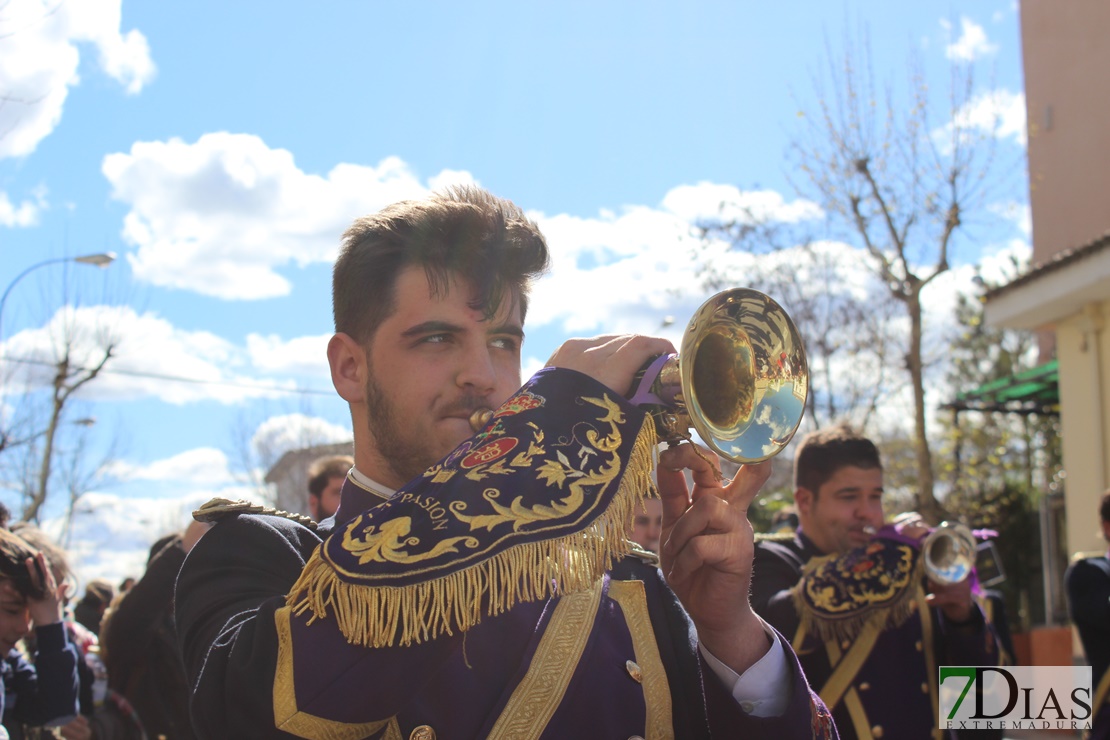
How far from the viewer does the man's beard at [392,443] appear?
213 centimetres

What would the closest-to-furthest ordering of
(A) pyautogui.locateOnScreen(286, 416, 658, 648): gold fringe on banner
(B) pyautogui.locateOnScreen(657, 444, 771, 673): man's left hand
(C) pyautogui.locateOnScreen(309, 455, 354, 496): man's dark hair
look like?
(A) pyautogui.locateOnScreen(286, 416, 658, 648): gold fringe on banner
(B) pyautogui.locateOnScreen(657, 444, 771, 673): man's left hand
(C) pyautogui.locateOnScreen(309, 455, 354, 496): man's dark hair

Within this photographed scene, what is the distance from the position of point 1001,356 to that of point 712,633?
2930 centimetres

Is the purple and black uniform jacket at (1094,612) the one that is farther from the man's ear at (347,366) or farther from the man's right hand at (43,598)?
the man's right hand at (43,598)

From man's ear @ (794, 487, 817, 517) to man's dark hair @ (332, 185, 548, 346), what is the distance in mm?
2760

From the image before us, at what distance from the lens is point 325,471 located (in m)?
5.65

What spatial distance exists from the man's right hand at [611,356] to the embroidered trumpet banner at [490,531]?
0.07 m

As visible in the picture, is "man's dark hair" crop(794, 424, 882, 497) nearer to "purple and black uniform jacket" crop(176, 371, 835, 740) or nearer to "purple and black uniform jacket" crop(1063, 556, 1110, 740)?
"purple and black uniform jacket" crop(1063, 556, 1110, 740)

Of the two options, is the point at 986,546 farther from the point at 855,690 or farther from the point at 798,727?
the point at 798,727

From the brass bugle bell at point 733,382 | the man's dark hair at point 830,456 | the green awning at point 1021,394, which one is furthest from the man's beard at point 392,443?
the green awning at point 1021,394

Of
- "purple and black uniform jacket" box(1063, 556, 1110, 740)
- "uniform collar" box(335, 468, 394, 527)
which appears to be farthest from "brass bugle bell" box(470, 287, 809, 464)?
"purple and black uniform jacket" box(1063, 556, 1110, 740)

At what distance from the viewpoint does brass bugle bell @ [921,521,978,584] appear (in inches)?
165

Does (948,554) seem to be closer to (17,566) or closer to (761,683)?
(761,683)

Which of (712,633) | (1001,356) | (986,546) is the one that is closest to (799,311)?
(1001,356)

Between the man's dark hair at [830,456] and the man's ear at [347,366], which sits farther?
the man's dark hair at [830,456]
